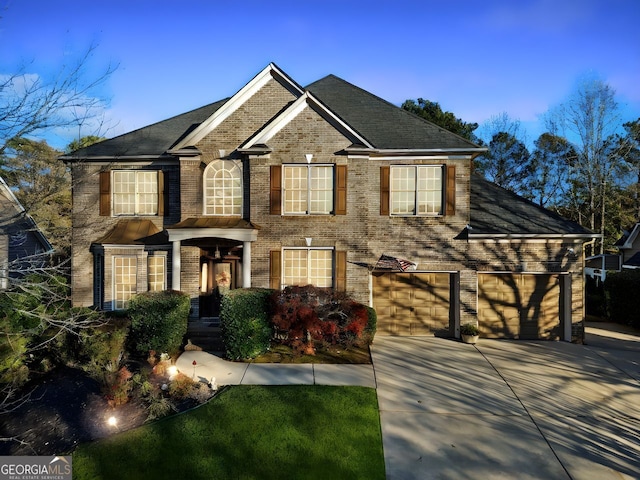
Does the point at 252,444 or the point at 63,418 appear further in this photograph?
the point at 63,418

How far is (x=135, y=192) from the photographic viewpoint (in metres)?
13.8

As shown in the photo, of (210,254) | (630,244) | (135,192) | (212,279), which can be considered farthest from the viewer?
(630,244)

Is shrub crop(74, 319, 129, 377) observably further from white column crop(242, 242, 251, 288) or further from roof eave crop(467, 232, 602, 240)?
roof eave crop(467, 232, 602, 240)

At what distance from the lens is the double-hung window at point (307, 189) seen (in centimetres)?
1284

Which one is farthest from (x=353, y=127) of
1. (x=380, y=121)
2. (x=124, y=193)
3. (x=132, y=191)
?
(x=124, y=193)

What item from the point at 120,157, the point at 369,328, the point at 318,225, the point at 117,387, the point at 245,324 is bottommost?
the point at 117,387

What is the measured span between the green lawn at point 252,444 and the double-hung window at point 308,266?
5485 millimetres

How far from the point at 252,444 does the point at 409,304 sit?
8505mm

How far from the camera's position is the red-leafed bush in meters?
10.2

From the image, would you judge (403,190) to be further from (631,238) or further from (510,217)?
(631,238)

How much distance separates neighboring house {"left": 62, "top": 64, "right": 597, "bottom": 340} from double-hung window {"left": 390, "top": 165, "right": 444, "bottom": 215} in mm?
37

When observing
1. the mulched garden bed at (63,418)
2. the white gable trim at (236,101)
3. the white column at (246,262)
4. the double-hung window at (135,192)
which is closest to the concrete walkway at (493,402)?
the mulched garden bed at (63,418)

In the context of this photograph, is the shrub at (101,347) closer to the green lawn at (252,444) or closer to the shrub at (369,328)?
the green lawn at (252,444)

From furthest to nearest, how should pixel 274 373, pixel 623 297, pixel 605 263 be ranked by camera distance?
pixel 605 263
pixel 623 297
pixel 274 373
